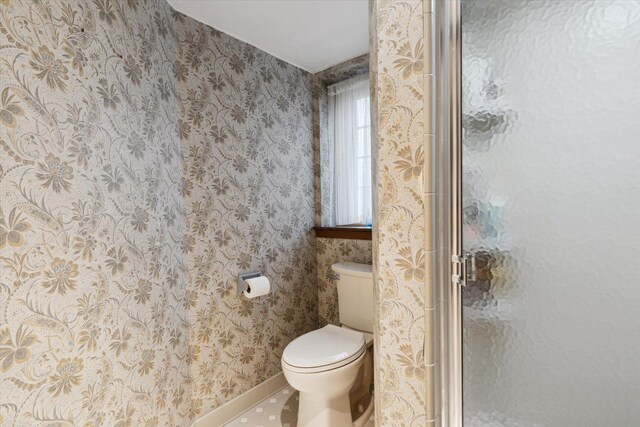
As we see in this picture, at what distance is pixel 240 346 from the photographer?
1816 millimetres

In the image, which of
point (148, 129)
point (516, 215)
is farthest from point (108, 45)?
point (516, 215)

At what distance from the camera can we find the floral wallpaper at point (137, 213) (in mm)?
989

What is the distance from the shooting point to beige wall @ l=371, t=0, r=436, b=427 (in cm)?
80

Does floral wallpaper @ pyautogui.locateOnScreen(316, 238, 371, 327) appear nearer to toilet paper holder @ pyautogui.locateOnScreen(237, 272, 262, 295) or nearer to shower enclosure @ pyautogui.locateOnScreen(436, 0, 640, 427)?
toilet paper holder @ pyautogui.locateOnScreen(237, 272, 262, 295)

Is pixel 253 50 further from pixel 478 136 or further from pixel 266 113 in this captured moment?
pixel 478 136

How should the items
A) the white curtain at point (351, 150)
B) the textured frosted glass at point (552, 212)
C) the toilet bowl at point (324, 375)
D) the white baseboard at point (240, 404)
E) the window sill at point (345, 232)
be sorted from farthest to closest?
1. the white curtain at point (351, 150)
2. the window sill at point (345, 232)
3. the white baseboard at point (240, 404)
4. the toilet bowl at point (324, 375)
5. the textured frosted glass at point (552, 212)

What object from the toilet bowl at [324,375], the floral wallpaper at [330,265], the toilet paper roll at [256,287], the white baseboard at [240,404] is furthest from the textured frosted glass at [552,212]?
the white baseboard at [240,404]

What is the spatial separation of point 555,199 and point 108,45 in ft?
5.38

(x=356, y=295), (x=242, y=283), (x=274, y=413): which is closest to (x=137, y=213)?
(x=242, y=283)

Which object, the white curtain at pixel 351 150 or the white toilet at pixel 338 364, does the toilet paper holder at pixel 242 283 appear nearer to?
the white toilet at pixel 338 364

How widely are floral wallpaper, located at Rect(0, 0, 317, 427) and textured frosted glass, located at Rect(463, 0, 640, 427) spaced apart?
132 cm

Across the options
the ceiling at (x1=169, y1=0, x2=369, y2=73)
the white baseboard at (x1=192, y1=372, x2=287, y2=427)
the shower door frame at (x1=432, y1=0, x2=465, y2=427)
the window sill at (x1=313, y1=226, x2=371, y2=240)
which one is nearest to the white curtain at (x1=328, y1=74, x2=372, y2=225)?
the window sill at (x1=313, y1=226, x2=371, y2=240)

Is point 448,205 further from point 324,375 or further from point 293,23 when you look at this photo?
point 293,23

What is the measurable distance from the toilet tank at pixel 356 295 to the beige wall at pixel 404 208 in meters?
0.88
